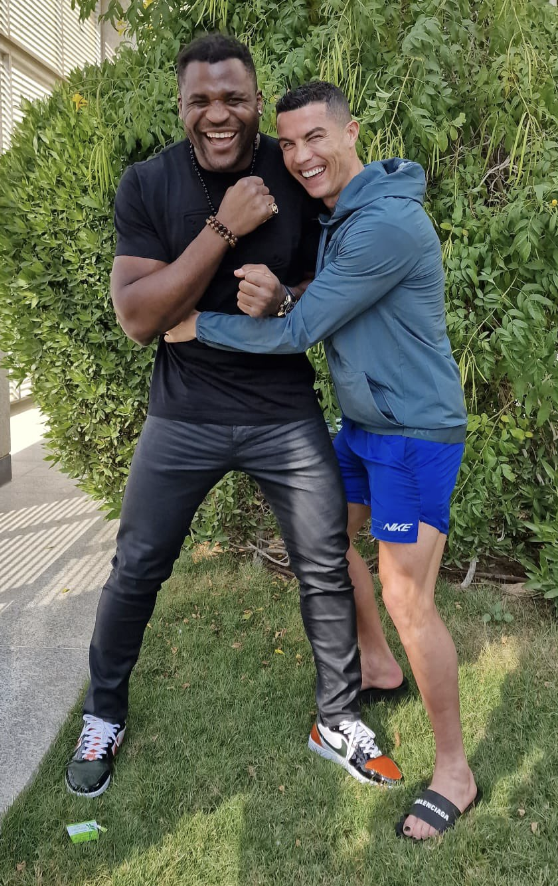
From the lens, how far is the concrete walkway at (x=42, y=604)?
9.53ft

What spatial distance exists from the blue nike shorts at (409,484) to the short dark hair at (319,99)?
0.95 meters

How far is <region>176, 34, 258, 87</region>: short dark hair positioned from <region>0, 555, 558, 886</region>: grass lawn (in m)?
2.21

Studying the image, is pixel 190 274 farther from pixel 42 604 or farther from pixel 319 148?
pixel 42 604

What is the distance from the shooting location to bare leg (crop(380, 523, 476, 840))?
2289mm

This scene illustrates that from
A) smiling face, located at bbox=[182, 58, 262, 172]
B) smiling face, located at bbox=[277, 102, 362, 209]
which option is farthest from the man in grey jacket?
smiling face, located at bbox=[182, 58, 262, 172]

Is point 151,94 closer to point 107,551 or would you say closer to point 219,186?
point 219,186

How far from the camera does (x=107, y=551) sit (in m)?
4.86

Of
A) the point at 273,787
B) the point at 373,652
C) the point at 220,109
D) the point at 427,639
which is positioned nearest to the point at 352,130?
the point at 220,109

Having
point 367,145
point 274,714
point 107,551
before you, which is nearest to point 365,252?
point 367,145

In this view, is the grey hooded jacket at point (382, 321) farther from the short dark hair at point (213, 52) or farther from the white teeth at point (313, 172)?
the short dark hair at point (213, 52)

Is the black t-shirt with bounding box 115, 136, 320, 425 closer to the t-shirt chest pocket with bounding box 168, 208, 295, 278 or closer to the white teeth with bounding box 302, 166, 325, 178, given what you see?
the t-shirt chest pocket with bounding box 168, 208, 295, 278

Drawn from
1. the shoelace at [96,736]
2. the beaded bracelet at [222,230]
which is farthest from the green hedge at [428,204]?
the shoelace at [96,736]

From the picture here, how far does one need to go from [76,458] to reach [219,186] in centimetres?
235

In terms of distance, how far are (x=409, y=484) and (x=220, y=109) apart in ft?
4.00
